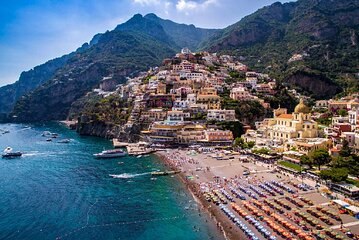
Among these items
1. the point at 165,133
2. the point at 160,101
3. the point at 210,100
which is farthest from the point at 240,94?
the point at 165,133

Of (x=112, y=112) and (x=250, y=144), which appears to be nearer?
(x=250, y=144)

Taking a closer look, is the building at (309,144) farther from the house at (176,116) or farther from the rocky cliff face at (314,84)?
the rocky cliff face at (314,84)

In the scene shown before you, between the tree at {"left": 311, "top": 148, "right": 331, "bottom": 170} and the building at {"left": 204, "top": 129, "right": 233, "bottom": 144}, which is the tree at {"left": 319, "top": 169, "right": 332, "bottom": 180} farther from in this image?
the building at {"left": 204, "top": 129, "right": 233, "bottom": 144}

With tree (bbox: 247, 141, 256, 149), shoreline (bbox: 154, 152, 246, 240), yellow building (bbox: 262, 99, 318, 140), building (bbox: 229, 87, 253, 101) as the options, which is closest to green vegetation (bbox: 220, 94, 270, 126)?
building (bbox: 229, 87, 253, 101)

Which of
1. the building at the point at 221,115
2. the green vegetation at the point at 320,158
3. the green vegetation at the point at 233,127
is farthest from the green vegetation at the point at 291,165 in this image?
the building at the point at 221,115

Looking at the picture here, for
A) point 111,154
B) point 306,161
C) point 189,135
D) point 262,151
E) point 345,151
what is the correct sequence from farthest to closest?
point 189,135 → point 111,154 → point 262,151 → point 345,151 → point 306,161

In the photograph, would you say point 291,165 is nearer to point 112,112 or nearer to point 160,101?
point 160,101

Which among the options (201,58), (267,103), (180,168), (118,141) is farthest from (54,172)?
(201,58)
